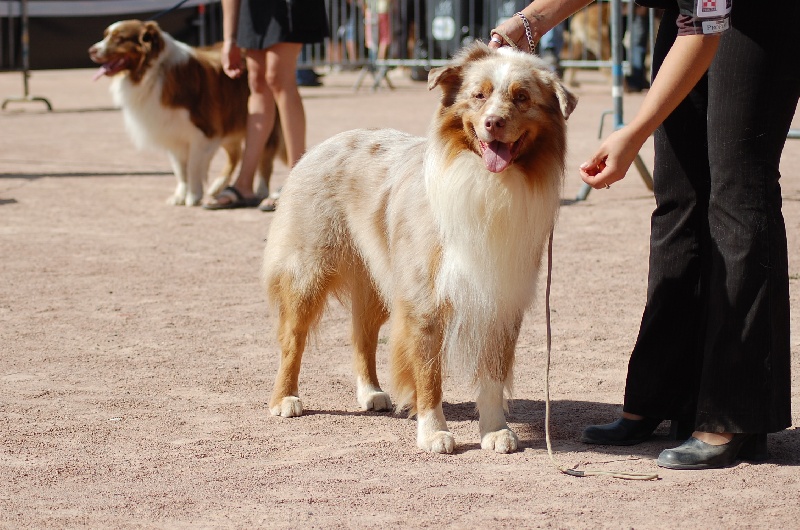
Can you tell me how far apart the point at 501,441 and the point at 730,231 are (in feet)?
3.61

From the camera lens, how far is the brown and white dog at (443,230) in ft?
12.8

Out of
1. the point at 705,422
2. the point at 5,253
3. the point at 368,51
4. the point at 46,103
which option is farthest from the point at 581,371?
the point at 368,51

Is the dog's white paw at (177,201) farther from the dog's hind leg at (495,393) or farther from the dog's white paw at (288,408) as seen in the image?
the dog's hind leg at (495,393)

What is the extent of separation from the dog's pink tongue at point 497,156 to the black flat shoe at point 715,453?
44.4 inches

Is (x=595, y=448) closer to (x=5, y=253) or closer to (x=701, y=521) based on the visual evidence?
(x=701, y=521)

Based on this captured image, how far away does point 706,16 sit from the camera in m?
3.44

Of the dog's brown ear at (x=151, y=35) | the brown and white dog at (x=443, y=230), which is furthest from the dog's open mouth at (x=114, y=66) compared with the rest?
the brown and white dog at (x=443, y=230)

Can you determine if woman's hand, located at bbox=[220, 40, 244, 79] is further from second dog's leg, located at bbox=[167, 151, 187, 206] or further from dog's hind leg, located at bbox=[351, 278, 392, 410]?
dog's hind leg, located at bbox=[351, 278, 392, 410]

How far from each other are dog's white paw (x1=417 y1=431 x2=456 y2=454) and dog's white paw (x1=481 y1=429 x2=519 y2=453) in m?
0.12

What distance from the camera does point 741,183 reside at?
372cm

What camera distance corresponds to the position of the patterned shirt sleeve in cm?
343

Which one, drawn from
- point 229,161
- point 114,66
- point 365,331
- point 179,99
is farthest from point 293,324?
point 114,66

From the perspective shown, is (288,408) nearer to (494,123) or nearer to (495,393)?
(495,393)

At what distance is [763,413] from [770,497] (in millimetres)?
337
